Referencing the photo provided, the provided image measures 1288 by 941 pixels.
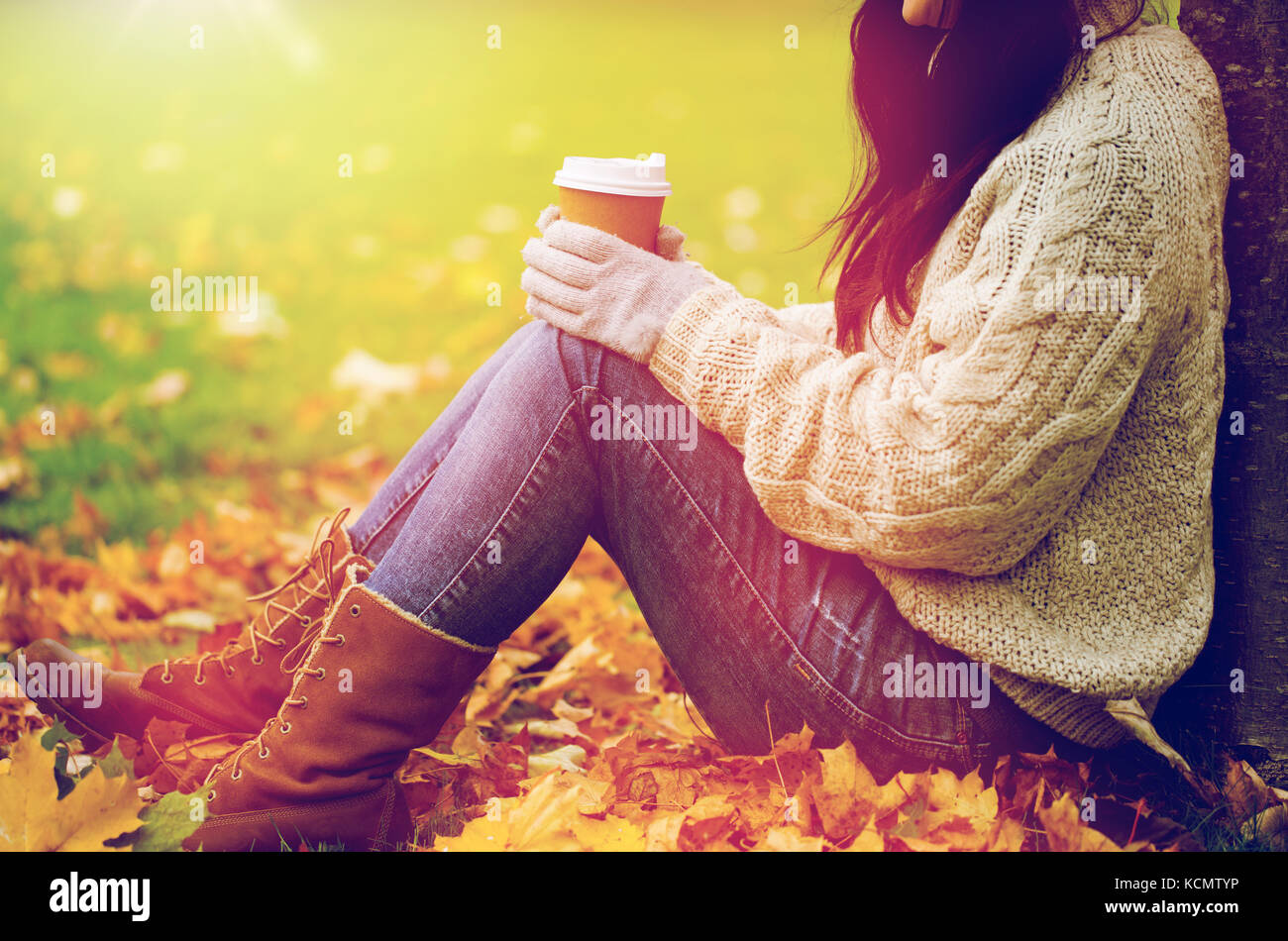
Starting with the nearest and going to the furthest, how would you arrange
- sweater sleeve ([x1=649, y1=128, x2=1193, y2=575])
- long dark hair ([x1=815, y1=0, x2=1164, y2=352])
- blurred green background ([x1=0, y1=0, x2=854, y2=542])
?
sweater sleeve ([x1=649, y1=128, x2=1193, y2=575]), long dark hair ([x1=815, y1=0, x2=1164, y2=352]), blurred green background ([x1=0, y1=0, x2=854, y2=542])

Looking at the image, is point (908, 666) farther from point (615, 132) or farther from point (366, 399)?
point (615, 132)

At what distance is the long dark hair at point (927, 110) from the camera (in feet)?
4.35

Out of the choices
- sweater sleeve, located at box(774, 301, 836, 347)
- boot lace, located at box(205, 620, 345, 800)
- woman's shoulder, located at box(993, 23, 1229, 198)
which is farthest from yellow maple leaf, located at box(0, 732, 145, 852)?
woman's shoulder, located at box(993, 23, 1229, 198)

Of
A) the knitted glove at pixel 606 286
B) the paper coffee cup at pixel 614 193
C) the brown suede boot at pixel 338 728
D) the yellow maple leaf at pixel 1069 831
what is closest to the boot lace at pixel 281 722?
the brown suede boot at pixel 338 728

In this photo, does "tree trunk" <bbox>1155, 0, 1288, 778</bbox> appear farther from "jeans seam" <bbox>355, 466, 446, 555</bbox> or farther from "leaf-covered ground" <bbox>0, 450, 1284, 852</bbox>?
"jeans seam" <bbox>355, 466, 446, 555</bbox>

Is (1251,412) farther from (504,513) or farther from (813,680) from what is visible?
(504,513)

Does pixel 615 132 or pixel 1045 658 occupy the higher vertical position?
pixel 615 132

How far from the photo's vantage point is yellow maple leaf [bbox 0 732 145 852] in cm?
133

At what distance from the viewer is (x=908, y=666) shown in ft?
4.50

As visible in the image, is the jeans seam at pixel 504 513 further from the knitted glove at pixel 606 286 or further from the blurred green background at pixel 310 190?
the blurred green background at pixel 310 190

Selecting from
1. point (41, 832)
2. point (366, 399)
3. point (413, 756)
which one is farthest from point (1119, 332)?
point (366, 399)

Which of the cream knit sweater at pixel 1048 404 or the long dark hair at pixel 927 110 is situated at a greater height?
the long dark hair at pixel 927 110

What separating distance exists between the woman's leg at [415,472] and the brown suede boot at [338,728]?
250mm
